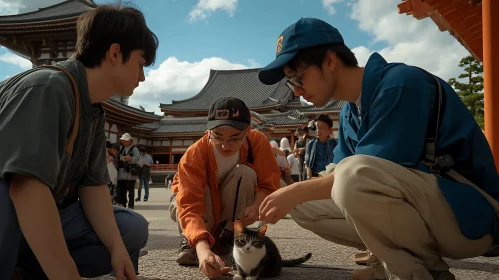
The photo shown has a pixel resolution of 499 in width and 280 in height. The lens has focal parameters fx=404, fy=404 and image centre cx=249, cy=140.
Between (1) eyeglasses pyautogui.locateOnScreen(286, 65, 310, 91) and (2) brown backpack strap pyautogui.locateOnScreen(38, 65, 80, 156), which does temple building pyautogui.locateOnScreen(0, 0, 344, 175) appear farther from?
(2) brown backpack strap pyautogui.locateOnScreen(38, 65, 80, 156)

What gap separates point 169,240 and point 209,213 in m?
1.50

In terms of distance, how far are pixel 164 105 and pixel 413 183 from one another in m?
33.7

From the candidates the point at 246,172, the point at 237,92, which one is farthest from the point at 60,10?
the point at 246,172

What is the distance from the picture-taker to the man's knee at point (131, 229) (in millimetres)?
1895

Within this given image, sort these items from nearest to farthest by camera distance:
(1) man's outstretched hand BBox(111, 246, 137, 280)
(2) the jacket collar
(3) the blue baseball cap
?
(1) man's outstretched hand BBox(111, 246, 137, 280), (2) the jacket collar, (3) the blue baseball cap

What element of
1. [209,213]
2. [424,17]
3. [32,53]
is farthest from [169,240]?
[32,53]

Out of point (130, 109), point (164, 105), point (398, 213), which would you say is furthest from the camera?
point (164, 105)

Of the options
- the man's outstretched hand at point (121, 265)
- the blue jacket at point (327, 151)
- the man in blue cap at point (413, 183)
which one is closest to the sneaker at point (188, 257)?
the man's outstretched hand at point (121, 265)

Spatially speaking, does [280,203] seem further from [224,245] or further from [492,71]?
[492,71]

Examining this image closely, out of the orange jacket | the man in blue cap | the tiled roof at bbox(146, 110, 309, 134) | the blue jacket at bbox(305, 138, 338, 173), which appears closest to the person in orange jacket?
the orange jacket

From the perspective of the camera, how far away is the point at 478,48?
6.88 meters

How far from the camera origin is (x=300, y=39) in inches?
71.9

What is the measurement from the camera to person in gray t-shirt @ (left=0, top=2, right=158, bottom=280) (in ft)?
4.02

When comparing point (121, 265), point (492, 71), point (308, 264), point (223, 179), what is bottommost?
point (308, 264)
